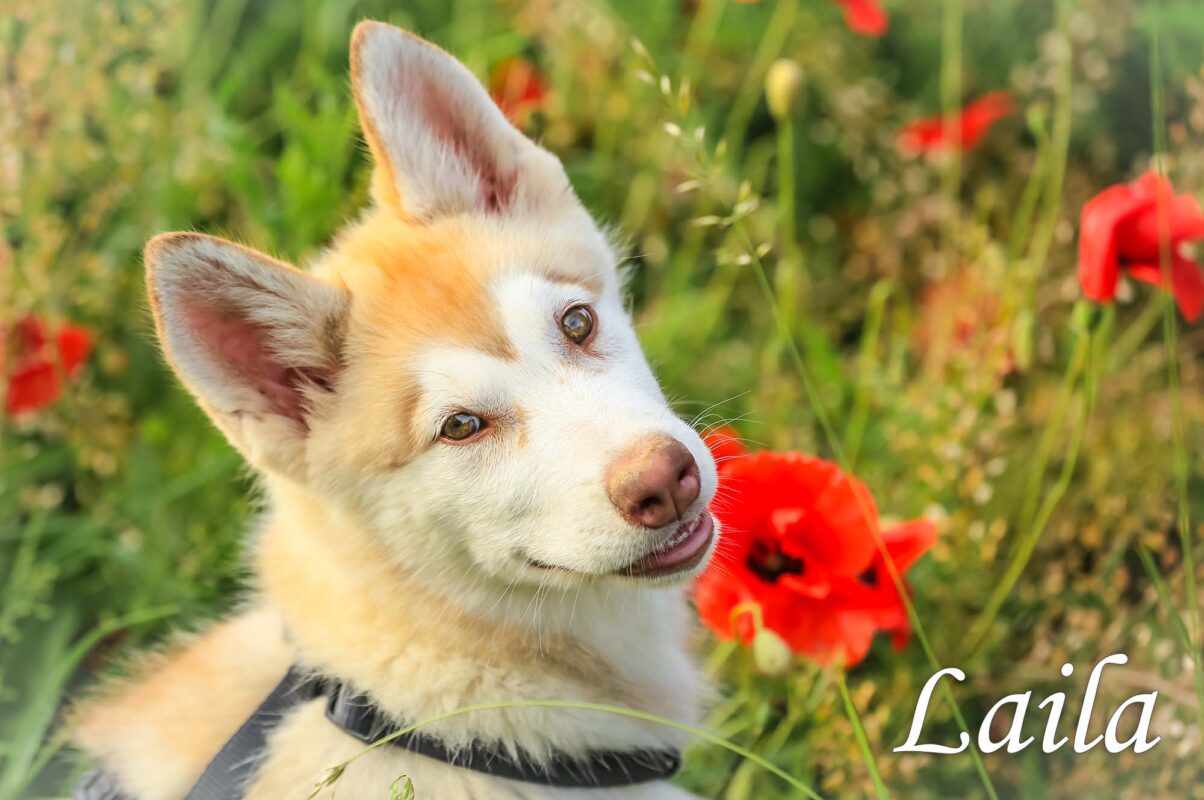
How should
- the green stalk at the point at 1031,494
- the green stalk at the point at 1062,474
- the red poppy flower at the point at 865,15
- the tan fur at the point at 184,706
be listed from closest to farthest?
the tan fur at the point at 184,706, the green stalk at the point at 1062,474, the green stalk at the point at 1031,494, the red poppy flower at the point at 865,15

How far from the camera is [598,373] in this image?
2170mm

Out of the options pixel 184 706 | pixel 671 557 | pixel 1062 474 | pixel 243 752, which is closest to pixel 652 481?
pixel 671 557

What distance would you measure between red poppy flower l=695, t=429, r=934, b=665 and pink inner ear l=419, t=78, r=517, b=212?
0.72 metres

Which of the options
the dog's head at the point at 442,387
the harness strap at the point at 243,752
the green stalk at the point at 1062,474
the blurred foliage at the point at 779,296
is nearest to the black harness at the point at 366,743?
the harness strap at the point at 243,752

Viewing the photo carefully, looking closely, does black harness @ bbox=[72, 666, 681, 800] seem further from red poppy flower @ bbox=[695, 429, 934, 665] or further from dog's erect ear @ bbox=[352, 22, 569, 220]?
dog's erect ear @ bbox=[352, 22, 569, 220]

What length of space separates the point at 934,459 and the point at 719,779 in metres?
1.12

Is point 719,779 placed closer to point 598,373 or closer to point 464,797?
point 464,797

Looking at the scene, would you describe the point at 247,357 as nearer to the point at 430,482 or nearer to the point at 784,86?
the point at 430,482

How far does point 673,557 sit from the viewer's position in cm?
206

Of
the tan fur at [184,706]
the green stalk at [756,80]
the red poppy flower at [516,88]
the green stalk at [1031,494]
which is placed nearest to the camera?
the tan fur at [184,706]

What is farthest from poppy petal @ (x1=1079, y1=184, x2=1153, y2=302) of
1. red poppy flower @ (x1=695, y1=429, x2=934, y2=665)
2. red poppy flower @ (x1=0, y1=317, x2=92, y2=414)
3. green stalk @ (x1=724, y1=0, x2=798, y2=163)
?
red poppy flower @ (x1=0, y1=317, x2=92, y2=414)

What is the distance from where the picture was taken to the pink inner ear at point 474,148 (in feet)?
8.02

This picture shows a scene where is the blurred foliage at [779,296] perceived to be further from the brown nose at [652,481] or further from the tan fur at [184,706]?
the brown nose at [652,481]

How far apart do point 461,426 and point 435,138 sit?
0.69 metres
